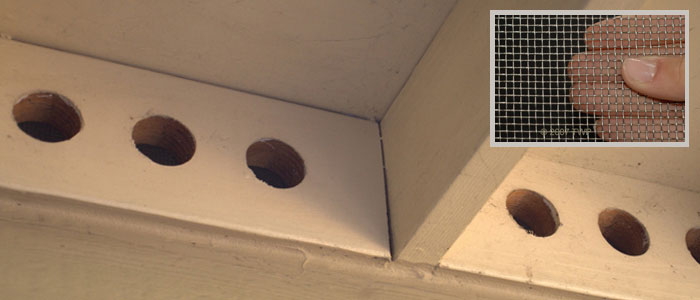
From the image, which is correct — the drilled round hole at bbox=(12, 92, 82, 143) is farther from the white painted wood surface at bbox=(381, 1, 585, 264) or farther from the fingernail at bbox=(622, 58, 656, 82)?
the fingernail at bbox=(622, 58, 656, 82)

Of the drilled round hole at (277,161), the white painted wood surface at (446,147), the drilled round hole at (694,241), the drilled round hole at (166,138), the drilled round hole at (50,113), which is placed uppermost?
the drilled round hole at (50,113)

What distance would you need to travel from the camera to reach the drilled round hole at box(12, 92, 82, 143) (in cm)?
101

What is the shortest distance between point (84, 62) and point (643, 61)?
79 cm

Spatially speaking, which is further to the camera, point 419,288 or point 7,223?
point 419,288

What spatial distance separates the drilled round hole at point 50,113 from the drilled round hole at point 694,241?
3.35ft

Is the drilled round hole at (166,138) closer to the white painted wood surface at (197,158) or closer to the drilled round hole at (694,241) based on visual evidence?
the white painted wood surface at (197,158)

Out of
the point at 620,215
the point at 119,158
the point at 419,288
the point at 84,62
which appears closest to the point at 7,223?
the point at 119,158

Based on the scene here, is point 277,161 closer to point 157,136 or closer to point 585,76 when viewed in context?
point 157,136

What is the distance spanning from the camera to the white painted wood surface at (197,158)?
923 millimetres

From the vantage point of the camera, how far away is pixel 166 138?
3.62 ft

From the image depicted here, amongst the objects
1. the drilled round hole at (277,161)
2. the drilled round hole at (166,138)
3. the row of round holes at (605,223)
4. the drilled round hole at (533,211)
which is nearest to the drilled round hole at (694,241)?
the row of round holes at (605,223)

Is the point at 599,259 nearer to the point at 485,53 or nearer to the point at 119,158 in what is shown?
the point at 485,53

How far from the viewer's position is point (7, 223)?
2.89 feet

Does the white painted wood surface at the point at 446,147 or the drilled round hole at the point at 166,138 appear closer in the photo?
the white painted wood surface at the point at 446,147
